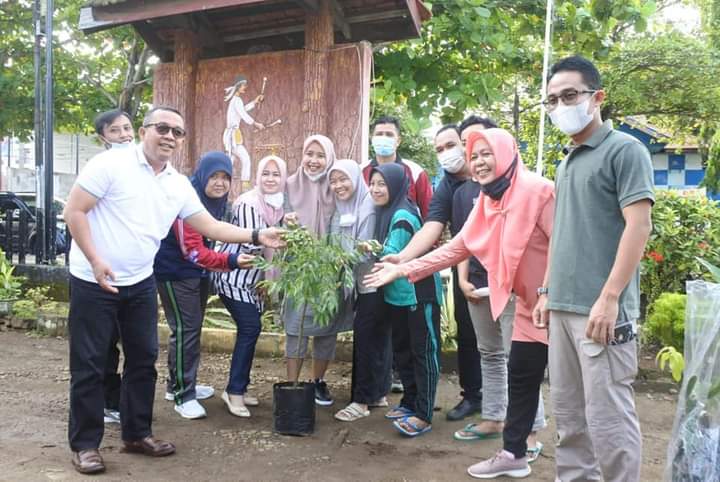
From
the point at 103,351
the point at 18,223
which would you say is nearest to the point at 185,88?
the point at 103,351

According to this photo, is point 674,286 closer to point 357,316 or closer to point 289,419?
point 357,316

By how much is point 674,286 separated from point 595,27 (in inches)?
A: 121

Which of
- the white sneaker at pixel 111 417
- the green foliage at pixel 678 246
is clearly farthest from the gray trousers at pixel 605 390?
the green foliage at pixel 678 246

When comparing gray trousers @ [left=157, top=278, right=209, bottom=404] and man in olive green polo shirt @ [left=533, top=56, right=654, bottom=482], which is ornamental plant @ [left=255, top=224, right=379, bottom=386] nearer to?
gray trousers @ [left=157, top=278, right=209, bottom=404]

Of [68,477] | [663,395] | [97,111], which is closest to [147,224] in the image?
[68,477]

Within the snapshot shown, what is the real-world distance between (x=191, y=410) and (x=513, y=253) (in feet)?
7.85

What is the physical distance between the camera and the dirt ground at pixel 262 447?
10.9 feet

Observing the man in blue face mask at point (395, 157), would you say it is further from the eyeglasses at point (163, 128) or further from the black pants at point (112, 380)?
the black pants at point (112, 380)

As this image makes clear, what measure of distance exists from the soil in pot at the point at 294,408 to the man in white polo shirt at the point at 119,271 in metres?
0.72

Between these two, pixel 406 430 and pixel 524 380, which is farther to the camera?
pixel 406 430

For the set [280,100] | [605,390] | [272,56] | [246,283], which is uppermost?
[272,56]

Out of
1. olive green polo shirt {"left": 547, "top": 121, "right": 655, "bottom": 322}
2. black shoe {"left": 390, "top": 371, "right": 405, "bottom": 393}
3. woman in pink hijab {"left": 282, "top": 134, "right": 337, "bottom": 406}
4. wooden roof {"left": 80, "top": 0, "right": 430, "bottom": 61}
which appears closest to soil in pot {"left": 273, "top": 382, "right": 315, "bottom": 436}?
woman in pink hijab {"left": 282, "top": 134, "right": 337, "bottom": 406}

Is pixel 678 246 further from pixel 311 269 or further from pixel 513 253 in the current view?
pixel 311 269

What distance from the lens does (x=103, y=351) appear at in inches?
128
